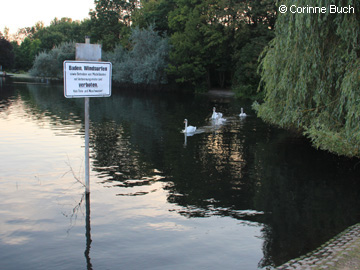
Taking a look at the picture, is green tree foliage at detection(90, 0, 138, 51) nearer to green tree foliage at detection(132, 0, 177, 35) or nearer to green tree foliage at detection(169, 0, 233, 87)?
green tree foliage at detection(132, 0, 177, 35)

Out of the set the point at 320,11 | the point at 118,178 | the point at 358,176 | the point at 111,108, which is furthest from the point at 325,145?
the point at 111,108

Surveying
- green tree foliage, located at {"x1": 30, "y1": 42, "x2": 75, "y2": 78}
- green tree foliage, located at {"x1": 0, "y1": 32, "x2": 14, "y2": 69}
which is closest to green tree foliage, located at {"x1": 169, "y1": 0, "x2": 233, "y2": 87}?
green tree foliage, located at {"x1": 30, "y1": 42, "x2": 75, "y2": 78}

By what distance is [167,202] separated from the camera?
39.7 feet

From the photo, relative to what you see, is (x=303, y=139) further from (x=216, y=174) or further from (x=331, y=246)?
(x=331, y=246)

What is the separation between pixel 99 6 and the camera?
297 ft

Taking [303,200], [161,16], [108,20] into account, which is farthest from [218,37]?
[303,200]

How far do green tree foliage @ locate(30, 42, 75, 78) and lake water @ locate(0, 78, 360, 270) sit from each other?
235 ft

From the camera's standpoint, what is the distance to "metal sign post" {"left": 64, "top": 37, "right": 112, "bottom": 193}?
33.3ft

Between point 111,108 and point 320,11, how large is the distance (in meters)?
29.4

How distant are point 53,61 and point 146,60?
3966 centimetres

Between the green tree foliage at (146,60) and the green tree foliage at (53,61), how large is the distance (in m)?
24.9

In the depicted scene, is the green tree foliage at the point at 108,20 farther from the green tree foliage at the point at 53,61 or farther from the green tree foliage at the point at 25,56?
the green tree foliage at the point at 25,56

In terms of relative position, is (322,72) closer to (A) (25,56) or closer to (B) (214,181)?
(B) (214,181)

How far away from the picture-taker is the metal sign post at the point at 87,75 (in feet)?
33.3
